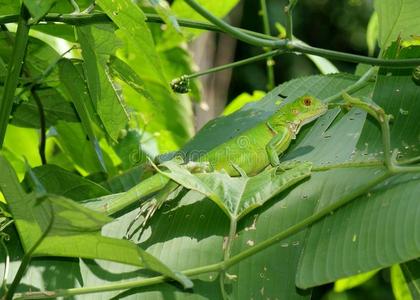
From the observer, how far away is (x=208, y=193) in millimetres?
1211

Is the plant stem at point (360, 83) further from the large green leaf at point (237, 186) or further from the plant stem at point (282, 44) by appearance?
the large green leaf at point (237, 186)

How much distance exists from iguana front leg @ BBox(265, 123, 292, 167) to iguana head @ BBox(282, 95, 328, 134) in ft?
0.11

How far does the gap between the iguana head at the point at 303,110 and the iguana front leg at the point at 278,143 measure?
0.03 metres

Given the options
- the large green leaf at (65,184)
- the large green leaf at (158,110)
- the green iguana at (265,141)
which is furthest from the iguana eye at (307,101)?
the large green leaf at (65,184)

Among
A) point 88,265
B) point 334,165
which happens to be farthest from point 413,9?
point 88,265

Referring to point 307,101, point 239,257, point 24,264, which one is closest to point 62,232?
point 24,264

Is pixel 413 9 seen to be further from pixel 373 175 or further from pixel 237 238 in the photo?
pixel 237 238

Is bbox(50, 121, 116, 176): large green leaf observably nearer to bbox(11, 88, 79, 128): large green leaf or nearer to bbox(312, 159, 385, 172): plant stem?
bbox(11, 88, 79, 128): large green leaf

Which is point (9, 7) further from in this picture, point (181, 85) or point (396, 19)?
point (396, 19)

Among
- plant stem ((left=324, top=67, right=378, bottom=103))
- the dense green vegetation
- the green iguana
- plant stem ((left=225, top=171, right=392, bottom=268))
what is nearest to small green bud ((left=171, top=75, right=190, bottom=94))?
the dense green vegetation

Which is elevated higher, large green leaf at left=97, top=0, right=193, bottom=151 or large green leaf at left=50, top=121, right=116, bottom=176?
large green leaf at left=97, top=0, right=193, bottom=151

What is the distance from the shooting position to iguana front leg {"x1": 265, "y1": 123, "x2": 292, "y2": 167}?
1.71 m

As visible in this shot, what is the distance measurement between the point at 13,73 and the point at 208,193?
0.35 metres

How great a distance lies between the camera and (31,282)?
4.10 feet
